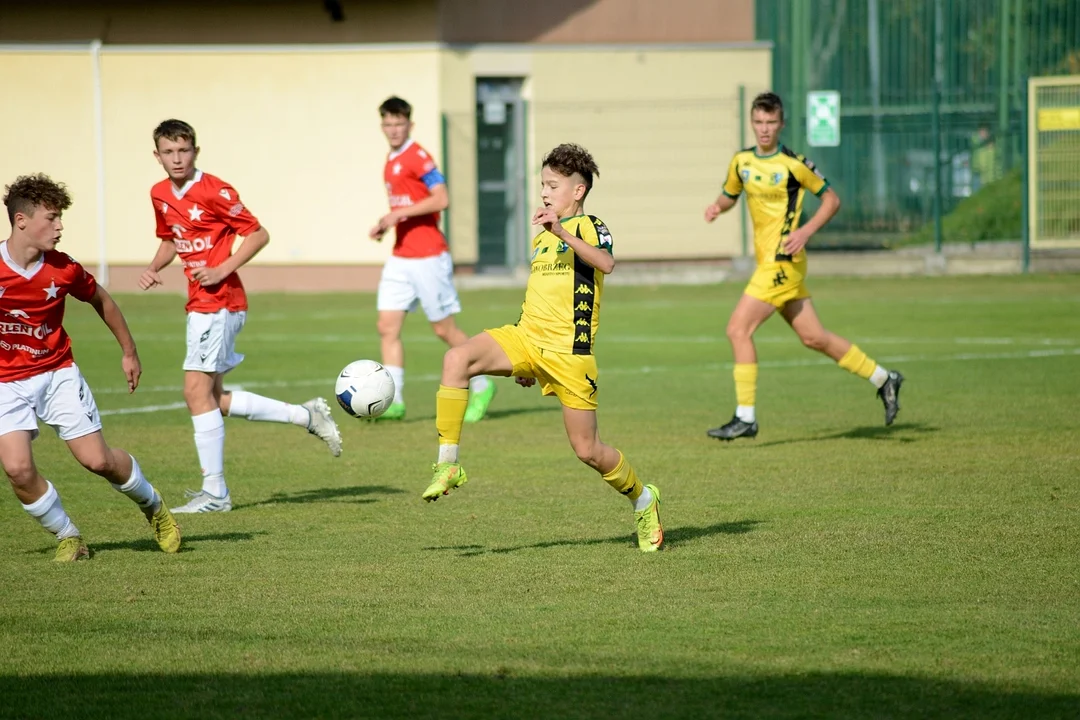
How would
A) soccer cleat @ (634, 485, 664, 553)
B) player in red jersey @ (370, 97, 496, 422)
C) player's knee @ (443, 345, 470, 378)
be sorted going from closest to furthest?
player's knee @ (443, 345, 470, 378) < soccer cleat @ (634, 485, 664, 553) < player in red jersey @ (370, 97, 496, 422)

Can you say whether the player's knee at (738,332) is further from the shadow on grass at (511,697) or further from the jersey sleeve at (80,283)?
the shadow on grass at (511,697)

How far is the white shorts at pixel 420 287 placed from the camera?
1238cm

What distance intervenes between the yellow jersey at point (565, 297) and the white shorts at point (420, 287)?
533 cm

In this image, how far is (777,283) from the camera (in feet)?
35.3

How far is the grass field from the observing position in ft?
16.0

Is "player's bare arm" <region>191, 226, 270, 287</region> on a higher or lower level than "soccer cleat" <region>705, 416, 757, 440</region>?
higher

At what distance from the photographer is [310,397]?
42.6 ft

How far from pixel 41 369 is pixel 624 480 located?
279 centimetres

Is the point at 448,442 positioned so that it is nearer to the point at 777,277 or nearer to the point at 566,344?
the point at 566,344

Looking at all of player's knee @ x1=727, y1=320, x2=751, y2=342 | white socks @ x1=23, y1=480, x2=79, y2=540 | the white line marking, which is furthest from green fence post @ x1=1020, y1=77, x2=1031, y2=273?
white socks @ x1=23, y1=480, x2=79, y2=540

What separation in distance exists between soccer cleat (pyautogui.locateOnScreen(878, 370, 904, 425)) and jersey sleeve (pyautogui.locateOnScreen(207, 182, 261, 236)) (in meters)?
4.79

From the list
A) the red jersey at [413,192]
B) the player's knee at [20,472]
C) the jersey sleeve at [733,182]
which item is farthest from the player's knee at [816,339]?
the player's knee at [20,472]

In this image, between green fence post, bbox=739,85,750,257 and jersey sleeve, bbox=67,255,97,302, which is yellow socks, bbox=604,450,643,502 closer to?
jersey sleeve, bbox=67,255,97,302

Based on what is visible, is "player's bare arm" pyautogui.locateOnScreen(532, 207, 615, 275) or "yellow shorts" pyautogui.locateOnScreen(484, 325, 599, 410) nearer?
"player's bare arm" pyautogui.locateOnScreen(532, 207, 615, 275)
